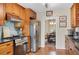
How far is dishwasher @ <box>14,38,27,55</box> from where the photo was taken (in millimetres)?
2291

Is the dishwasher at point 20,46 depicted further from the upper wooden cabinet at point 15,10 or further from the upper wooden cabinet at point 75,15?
the upper wooden cabinet at point 75,15

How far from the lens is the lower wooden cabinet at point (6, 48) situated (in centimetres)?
218

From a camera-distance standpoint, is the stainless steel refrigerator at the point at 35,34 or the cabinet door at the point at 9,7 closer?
the cabinet door at the point at 9,7

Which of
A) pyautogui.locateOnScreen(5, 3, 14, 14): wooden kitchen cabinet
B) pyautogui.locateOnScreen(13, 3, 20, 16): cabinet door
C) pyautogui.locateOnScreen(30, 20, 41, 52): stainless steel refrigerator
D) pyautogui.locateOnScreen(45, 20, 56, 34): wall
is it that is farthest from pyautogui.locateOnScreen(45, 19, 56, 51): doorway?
pyautogui.locateOnScreen(5, 3, 14, 14): wooden kitchen cabinet

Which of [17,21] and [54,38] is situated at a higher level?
[17,21]

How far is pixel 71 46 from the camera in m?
2.29

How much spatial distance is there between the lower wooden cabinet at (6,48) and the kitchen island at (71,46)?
86cm

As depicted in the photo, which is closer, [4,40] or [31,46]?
[4,40]

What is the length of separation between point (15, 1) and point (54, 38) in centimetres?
83

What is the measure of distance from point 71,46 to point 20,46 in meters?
0.80

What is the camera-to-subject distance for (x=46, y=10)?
232 centimetres

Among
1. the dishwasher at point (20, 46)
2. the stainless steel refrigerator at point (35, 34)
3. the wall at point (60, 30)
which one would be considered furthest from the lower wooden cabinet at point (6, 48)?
the wall at point (60, 30)
